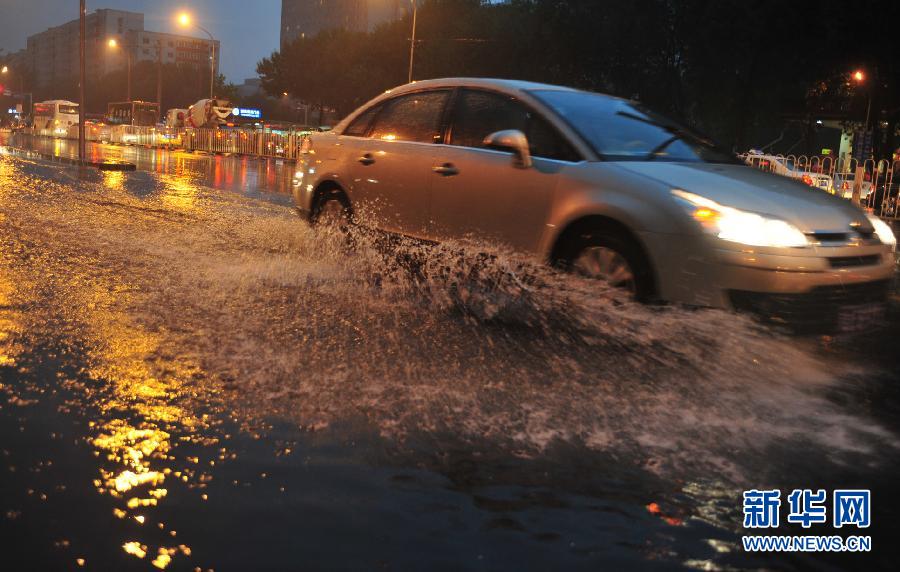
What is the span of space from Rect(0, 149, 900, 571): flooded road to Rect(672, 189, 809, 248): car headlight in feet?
1.53

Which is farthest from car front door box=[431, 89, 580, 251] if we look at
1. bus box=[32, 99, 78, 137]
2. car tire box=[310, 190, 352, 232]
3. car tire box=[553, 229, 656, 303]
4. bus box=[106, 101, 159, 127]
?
bus box=[32, 99, 78, 137]

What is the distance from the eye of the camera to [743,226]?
495 centimetres

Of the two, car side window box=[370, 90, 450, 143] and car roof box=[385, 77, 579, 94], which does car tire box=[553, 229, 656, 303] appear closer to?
car roof box=[385, 77, 579, 94]

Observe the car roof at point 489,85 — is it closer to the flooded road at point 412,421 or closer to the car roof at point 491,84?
the car roof at point 491,84

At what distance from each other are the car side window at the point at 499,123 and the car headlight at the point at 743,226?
103cm

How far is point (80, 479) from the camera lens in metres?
3.16

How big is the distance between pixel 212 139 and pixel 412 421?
4461 cm

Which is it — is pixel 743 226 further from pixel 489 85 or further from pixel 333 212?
pixel 333 212

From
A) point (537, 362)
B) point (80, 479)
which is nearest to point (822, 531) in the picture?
point (537, 362)

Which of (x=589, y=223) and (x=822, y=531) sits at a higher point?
(x=589, y=223)

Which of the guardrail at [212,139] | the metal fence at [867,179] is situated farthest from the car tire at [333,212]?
the guardrail at [212,139]

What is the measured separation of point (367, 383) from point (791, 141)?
7609cm

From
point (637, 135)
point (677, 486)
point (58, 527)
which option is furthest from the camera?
point (637, 135)

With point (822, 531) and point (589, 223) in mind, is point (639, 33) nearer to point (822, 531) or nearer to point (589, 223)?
point (589, 223)
